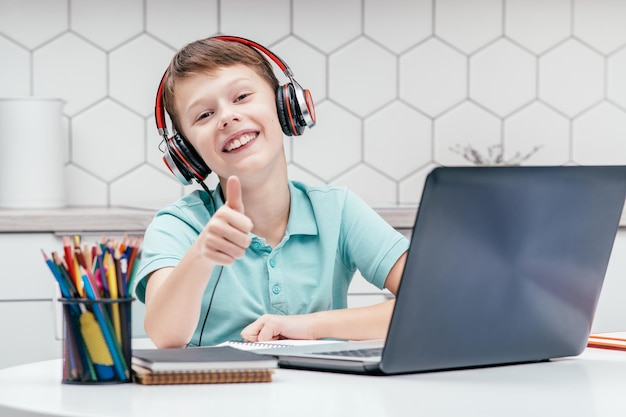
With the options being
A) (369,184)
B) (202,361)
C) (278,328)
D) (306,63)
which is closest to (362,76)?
(306,63)

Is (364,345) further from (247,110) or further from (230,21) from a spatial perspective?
(230,21)

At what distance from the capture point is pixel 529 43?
9.15ft

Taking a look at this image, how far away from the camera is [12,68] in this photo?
255cm

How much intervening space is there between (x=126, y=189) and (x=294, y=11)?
673mm

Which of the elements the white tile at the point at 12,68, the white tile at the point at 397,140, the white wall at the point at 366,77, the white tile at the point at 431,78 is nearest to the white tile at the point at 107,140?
the white wall at the point at 366,77

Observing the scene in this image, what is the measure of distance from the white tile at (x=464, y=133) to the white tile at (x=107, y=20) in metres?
0.89

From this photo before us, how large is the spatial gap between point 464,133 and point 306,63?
0.49 meters

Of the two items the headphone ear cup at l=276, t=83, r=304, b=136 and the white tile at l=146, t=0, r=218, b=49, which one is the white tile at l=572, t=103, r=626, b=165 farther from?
the headphone ear cup at l=276, t=83, r=304, b=136

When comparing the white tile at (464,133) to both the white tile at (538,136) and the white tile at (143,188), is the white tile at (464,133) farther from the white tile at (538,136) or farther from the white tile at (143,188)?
the white tile at (143,188)

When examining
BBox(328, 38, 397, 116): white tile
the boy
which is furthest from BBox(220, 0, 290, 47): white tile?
the boy

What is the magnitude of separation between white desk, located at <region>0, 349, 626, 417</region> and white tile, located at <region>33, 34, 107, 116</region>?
5.63ft

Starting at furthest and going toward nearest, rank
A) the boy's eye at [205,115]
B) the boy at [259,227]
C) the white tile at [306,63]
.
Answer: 1. the white tile at [306,63]
2. the boy's eye at [205,115]
3. the boy at [259,227]

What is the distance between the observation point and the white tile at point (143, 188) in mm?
2590

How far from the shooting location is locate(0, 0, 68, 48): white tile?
2545 mm
